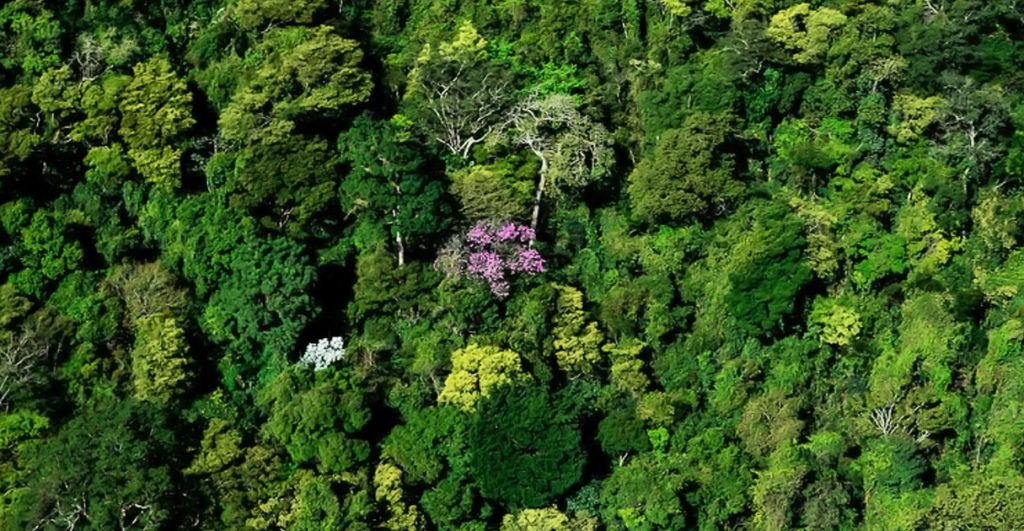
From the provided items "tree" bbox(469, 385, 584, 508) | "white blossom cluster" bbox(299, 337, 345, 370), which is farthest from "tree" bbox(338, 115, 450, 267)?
"tree" bbox(469, 385, 584, 508)

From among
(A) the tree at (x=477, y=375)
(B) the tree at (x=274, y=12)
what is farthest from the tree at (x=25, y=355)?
(B) the tree at (x=274, y=12)

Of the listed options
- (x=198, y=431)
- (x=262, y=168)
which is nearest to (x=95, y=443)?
(x=198, y=431)

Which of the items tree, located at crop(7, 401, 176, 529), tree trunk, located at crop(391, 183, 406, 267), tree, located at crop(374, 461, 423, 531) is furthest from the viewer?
tree trunk, located at crop(391, 183, 406, 267)

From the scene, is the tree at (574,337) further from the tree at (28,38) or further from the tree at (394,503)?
the tree at (28,38)

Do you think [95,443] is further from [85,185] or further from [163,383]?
[85,185]

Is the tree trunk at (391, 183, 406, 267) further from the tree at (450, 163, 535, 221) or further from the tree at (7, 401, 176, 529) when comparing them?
the tree at (7, 401, 176, 529)
